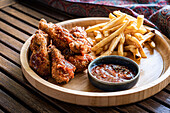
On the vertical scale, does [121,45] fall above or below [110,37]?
A: below

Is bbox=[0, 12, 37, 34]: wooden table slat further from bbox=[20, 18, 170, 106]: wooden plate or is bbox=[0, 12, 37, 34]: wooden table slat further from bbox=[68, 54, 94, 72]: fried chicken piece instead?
bbox=[68, 54, 94, 72]: fried chicken piece

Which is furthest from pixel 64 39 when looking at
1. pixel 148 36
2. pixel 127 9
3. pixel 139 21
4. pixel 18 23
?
pixel 18 23

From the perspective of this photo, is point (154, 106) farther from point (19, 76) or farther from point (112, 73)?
point (19, 76)

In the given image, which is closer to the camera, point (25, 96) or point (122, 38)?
point (25, 96)

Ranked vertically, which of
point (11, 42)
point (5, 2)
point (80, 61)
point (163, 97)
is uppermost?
point (5, 2)

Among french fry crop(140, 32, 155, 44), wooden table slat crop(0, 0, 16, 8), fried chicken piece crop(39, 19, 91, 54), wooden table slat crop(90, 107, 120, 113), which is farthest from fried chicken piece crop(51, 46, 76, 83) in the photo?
wooden table slat crop(0, 0, 16, 8)

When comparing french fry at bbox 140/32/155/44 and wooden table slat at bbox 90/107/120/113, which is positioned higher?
french fry at bbox 140/32/155/44

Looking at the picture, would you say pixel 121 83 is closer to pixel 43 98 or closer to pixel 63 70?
pixel 63 70

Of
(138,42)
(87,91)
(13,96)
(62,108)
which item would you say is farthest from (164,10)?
(13,96)

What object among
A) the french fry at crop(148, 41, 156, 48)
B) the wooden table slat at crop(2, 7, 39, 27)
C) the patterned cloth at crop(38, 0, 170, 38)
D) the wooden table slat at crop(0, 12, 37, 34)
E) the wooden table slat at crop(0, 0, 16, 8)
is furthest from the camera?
the wooden table slat at crop(0, 0, 16, 8)
